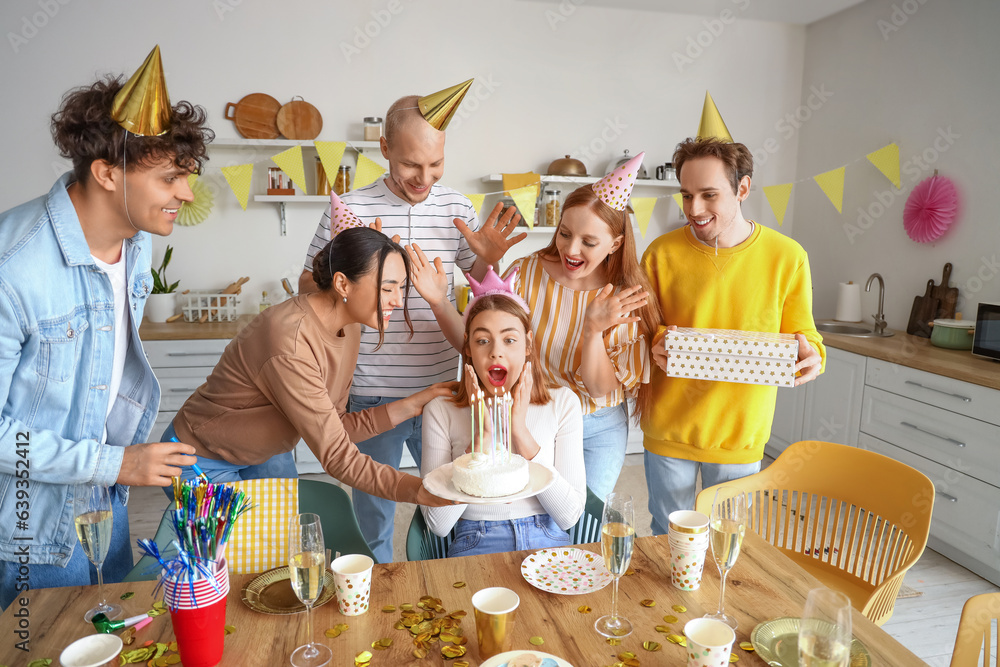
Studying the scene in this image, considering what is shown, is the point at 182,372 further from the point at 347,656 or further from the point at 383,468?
the point at 347,656

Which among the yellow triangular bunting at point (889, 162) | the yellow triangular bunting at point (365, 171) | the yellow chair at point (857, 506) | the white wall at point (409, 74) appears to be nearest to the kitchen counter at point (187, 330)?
the white wall at point (409, 74)

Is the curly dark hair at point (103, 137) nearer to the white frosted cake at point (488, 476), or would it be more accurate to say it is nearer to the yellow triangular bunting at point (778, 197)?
the white frosted cake at point (488, 476)

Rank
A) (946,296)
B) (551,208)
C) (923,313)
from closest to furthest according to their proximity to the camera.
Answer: (946,296), (923,313), (551,208)

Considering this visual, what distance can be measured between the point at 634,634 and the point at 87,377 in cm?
129

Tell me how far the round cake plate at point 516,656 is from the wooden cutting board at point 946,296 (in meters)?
3.57

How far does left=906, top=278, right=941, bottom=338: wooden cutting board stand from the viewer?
3891 millimetres

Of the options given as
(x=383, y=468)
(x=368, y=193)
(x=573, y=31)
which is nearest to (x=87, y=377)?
(x=383, y=468)

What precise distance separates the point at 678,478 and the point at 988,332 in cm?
210

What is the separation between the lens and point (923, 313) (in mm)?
3947

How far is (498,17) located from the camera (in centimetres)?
448

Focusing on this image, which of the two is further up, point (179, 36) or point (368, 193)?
point (179, 36)

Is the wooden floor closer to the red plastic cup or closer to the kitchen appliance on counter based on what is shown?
the kitchen appliance on counter

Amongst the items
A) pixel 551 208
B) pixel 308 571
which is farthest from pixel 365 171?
pixel 308 571

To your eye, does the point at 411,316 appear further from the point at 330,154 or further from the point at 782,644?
the point at 330,154
